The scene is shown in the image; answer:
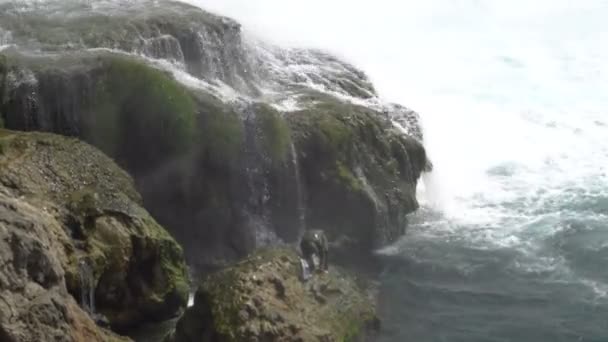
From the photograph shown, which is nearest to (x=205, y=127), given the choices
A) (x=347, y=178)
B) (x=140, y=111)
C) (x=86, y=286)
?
(x=140, y=111)

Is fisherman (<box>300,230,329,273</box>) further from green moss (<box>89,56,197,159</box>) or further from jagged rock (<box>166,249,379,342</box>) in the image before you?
green moss (<box>89,56,197,159</box>)

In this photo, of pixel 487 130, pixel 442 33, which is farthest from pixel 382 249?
pixel 442 33

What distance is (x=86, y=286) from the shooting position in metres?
13.9

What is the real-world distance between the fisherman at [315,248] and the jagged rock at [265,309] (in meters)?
1.16

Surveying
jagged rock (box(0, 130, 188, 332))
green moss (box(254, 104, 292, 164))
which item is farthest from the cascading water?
green moss (box(254, 104, 292, 164))

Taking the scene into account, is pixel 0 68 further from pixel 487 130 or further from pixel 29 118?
pixel 487 130

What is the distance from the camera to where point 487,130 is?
3009 cm

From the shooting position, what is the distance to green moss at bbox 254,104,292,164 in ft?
64.0

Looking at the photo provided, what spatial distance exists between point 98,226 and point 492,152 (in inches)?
641

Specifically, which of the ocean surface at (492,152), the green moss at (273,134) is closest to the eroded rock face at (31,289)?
the ocean surface at (492,152)

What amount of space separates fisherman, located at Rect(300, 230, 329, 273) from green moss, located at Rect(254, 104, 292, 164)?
241 cm

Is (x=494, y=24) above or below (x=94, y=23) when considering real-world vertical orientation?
above

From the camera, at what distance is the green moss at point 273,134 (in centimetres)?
1952

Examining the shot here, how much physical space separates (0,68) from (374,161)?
8.52m
